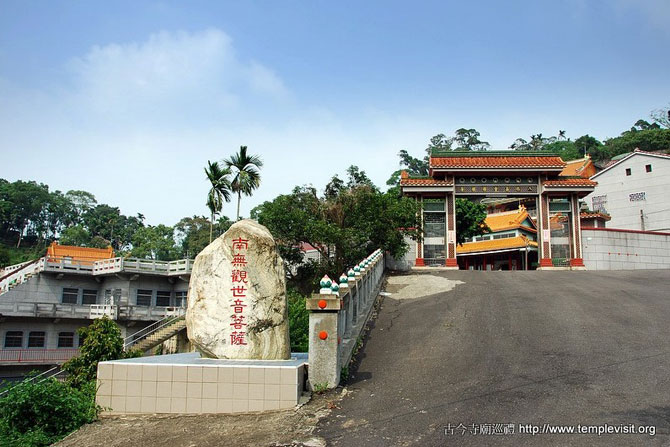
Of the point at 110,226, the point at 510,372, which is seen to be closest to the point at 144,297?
the point at 510,372

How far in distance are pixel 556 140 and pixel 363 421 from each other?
97.7 meters

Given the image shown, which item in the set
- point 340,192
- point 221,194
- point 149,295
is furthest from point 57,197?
point 340,192

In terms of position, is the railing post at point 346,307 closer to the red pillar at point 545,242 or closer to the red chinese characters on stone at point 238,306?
the red chinese characters on stone at point 238,306

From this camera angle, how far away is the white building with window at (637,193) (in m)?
42.0

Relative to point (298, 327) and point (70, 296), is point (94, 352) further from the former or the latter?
point (70, 296)

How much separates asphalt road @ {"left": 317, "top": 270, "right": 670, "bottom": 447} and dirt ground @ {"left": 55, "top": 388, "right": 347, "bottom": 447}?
0.32 metres

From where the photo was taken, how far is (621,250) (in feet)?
99.7

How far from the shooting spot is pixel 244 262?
9430 millimetres

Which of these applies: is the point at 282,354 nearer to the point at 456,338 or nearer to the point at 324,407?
the point at 324,407

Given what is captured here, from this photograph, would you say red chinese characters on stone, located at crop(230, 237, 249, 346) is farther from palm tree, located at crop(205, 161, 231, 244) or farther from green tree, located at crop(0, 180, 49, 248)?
green tree, located at crop(0, 180, 49, 248)

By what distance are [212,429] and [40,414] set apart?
9.28 ft

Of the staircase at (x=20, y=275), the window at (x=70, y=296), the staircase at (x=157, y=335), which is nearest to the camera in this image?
the staircase at (x=157, y=335)

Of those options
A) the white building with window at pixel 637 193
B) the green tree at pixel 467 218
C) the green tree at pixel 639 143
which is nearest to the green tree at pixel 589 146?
the green tree at pixel 639 143

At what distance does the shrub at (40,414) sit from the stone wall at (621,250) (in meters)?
29.0
